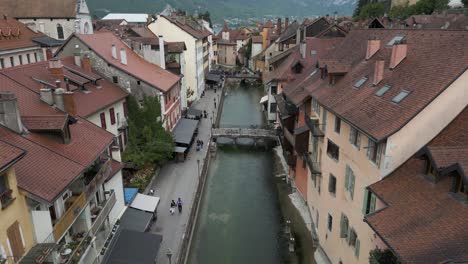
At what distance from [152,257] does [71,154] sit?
886 centimetres

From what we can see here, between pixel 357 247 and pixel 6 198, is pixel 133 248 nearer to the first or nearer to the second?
pixel 6 198

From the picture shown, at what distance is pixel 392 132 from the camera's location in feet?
51.6

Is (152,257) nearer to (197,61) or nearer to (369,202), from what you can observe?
(369,202)

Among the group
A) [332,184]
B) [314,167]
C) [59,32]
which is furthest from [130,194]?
[59,32]

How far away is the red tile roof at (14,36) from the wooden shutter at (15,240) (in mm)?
42501

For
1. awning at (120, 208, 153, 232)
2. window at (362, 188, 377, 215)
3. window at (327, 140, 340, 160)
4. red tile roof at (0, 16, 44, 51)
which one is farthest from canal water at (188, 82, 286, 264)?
red tile roof at (0, 16, 44, 51)

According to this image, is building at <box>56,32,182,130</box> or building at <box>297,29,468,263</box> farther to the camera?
building at <box>56,32,182,130</box>

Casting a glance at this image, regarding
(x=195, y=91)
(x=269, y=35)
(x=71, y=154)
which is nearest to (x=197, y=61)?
(x=195, y=91)

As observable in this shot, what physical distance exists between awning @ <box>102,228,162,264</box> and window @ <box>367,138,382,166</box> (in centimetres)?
1504

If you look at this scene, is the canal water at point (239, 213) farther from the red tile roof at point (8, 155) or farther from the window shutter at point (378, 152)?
the red tile roof at point (8, 155)

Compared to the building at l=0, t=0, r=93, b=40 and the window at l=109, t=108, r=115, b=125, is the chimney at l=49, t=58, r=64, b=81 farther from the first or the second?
the building at l=0, t=0, r=93, b=40

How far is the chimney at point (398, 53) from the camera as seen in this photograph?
20016mm

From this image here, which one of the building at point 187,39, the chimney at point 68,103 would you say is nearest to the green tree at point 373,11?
the building at point 187,39

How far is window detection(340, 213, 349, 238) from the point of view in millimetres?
21763
